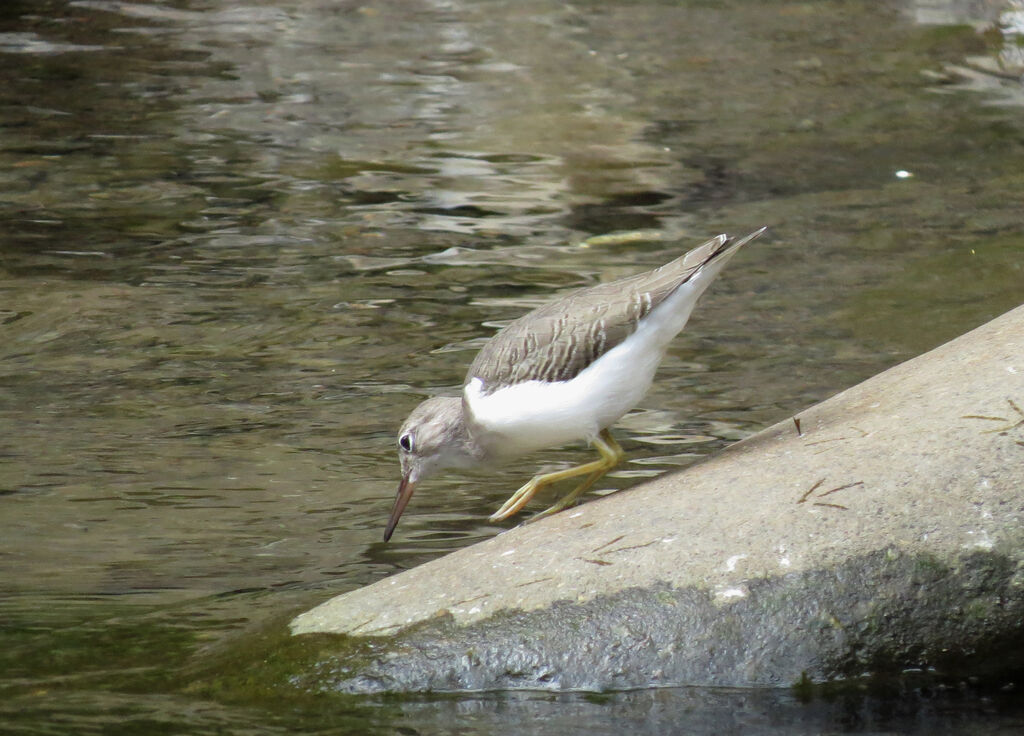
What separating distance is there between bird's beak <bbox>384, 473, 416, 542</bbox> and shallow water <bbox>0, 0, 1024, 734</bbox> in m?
0.12

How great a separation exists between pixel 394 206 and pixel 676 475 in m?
5.65

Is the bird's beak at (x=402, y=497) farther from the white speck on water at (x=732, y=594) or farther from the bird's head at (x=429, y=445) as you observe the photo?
the white speck on water at (x=732, y=594)

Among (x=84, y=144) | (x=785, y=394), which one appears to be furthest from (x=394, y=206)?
(x=785, y=394)

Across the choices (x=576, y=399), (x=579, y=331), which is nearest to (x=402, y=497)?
(x=576, y=399)

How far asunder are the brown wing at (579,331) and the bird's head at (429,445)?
0.36 meters

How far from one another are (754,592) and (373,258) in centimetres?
549

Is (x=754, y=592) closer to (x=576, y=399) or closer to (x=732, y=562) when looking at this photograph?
(x=732, y=562)

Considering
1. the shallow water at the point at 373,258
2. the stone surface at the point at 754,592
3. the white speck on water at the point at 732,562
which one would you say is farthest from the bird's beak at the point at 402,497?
the white speck on water at the point at 732,562

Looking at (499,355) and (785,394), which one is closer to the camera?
(499,355)

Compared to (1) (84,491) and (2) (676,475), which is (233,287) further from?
(2) (676,475)

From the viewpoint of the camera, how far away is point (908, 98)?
43.8ft

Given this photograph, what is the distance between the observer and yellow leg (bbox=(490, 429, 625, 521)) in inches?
223

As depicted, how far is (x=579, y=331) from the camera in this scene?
5387 mm

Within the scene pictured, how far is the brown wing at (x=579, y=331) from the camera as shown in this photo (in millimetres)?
5344
